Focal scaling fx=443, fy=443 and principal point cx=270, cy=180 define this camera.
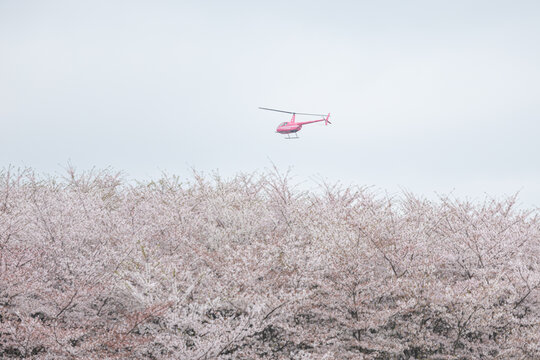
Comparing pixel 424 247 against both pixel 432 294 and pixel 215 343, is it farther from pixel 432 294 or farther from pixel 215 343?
pixel 215 343

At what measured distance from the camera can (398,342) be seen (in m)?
10.9

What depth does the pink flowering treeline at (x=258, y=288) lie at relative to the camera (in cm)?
920

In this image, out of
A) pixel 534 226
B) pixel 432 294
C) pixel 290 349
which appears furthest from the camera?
pixel 534 226

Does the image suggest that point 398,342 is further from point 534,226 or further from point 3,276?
point 3,276

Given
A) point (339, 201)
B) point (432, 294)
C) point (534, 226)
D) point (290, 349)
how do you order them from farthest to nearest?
point (339, 201)
point (534, 226)
point (290, 349)
point (432, 294)

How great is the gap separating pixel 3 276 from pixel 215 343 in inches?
182

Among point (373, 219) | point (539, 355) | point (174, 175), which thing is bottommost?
point (539, 355)

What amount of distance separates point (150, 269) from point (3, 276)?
3020mm

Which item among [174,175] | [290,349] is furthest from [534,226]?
[174,175]

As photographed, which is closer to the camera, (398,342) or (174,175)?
(398,342)

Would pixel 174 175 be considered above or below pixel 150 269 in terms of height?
above

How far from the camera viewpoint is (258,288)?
33.7ft

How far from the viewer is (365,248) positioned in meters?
10.9

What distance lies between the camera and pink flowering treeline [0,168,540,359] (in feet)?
30.2
